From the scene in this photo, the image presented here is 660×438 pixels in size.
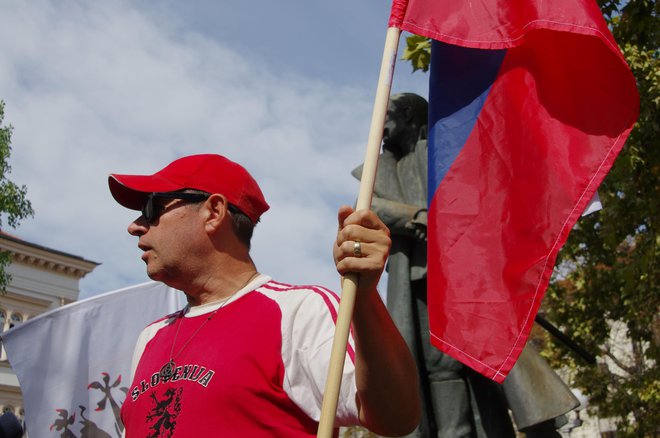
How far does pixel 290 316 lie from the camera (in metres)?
2.51

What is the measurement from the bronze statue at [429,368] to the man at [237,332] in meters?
2.02

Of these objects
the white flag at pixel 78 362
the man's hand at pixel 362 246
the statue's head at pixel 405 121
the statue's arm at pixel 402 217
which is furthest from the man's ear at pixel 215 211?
the statue's head at pixel 405 121

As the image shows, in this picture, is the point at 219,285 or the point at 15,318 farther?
the point at 15,318

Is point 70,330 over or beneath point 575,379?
beneath

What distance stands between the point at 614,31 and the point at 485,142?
6853 mm

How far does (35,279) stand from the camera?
3750cm

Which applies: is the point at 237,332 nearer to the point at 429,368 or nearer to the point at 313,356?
the point at 313,356

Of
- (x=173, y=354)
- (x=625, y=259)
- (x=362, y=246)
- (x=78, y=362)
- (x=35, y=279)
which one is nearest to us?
(x=362, y=246)

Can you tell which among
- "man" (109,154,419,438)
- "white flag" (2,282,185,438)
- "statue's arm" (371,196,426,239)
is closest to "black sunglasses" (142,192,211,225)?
"man" (109,154,419,438)

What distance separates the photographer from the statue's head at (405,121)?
17.8 ft

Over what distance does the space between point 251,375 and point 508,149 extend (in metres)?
1.29

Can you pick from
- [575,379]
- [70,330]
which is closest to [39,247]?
[575,379]

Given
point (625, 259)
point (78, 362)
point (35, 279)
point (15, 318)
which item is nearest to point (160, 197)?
point (78, 362)

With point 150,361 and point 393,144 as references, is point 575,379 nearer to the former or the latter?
point 393,144
